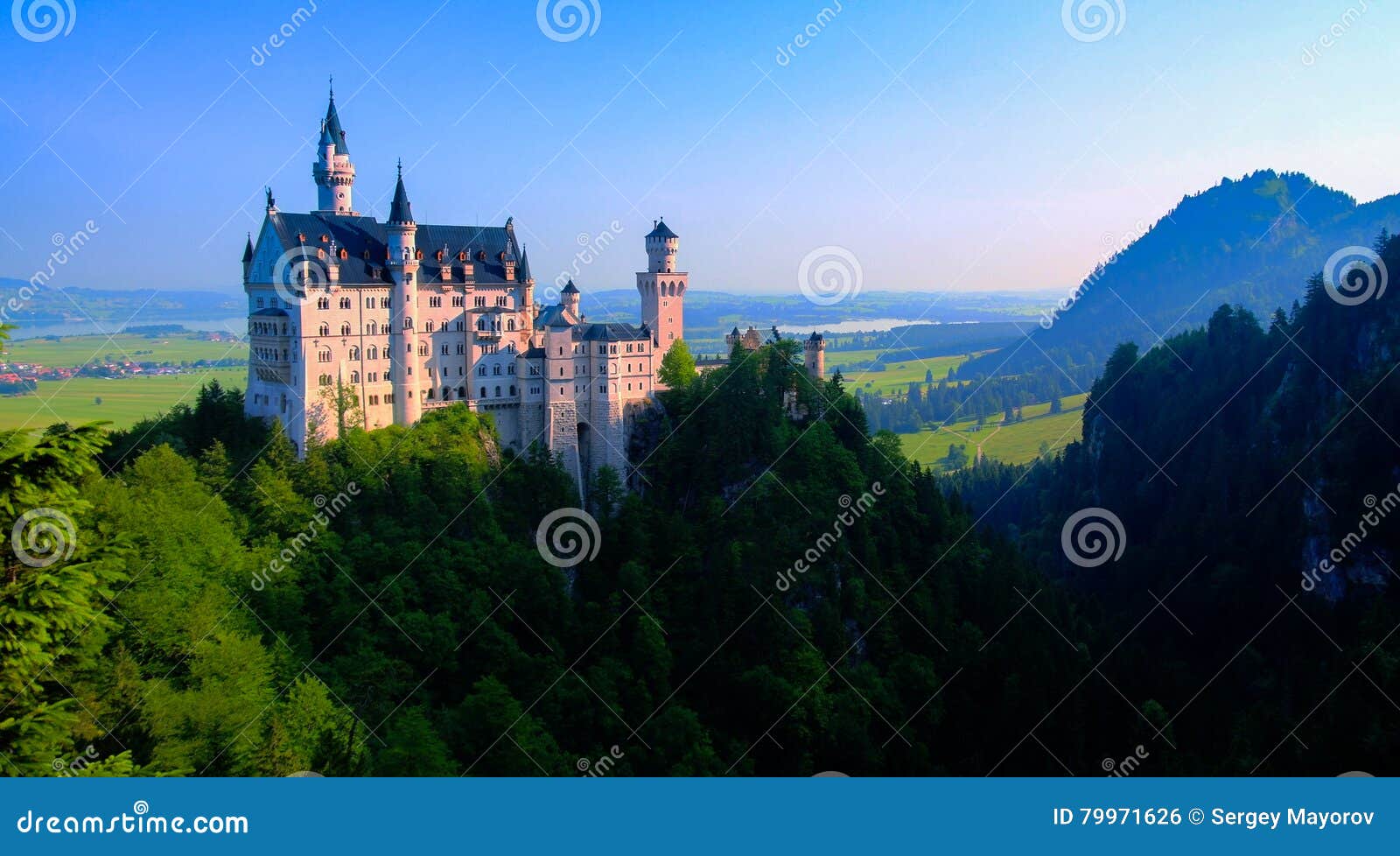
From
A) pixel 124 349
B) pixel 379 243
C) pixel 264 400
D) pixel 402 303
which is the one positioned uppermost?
pixel 379 243

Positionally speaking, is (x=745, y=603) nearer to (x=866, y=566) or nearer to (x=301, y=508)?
(x=866, y=566)

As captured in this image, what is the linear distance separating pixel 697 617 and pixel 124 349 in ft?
163

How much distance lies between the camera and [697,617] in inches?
2232

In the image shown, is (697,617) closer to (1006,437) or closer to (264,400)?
Result: (264,400)

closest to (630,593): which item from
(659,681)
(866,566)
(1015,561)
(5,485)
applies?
(659,681)

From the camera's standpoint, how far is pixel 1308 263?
597ft

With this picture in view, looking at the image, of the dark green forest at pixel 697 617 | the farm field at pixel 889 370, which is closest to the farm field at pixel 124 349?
the dark green forest at pixel 697 617

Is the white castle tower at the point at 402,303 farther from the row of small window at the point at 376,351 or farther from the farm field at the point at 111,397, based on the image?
the farm field at the point at 111,397

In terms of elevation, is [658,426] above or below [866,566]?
above

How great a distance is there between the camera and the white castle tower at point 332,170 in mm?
63875

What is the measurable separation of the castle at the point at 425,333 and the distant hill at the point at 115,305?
19.4 ft

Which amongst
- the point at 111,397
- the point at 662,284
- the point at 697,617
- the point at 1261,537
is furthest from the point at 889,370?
the point at 111,397

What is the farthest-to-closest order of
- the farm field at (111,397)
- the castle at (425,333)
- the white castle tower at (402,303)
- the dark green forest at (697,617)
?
the white castle tower at (402,303)
the castle at (425,333)
the farm field at (111,397)
the dark green forest at (697,617)

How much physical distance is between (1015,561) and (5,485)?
57862mm
